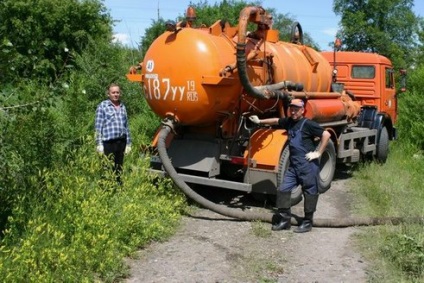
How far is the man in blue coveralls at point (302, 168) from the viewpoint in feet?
22.4

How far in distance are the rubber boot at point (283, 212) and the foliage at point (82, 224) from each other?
4.28ft

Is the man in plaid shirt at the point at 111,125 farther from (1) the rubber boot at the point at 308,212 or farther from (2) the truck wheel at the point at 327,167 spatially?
(2) the truck wheel at the point at 327,167

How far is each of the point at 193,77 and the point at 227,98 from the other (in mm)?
579

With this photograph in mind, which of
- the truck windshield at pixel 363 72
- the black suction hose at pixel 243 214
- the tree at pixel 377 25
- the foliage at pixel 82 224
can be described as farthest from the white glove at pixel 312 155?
the tree at pixel 377 25

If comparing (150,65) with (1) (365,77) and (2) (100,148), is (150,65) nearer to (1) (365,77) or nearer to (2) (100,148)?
(2) (100,148)

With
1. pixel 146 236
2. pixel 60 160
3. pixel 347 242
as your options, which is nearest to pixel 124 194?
pixel 146 236

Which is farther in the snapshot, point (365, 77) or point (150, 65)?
point (365, 77)

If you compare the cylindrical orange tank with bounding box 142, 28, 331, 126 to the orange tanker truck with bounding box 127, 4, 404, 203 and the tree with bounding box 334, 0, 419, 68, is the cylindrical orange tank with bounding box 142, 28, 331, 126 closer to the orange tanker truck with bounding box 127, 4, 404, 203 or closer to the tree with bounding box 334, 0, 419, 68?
the orange tanker truck with bounding box 127, 4, 404, 203

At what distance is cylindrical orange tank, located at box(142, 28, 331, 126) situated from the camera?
713 cm

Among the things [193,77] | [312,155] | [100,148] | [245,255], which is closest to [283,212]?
[312,155]

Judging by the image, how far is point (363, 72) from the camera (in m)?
12.6

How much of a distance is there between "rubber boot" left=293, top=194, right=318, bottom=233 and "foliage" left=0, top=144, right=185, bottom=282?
161cm

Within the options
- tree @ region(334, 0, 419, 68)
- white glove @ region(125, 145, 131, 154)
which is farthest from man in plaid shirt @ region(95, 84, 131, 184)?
tree @ region(334, 0, 419, 68)

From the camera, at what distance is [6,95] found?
4.45 meters
